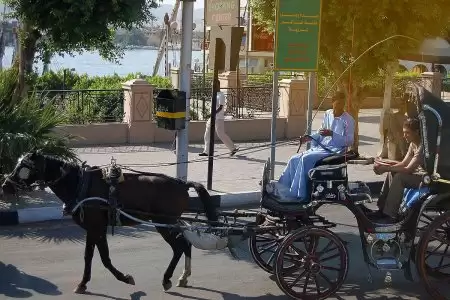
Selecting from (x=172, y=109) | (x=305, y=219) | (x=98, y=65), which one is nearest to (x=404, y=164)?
(x=305, y=219)

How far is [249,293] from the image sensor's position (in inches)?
272

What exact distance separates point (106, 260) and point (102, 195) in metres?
0.64

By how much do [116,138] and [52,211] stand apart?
20.8 feet

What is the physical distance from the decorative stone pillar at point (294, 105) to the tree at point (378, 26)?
4.29 metres

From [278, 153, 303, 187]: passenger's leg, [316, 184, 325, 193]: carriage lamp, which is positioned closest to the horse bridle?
[278, 153, 303, 187]: passenger's leg

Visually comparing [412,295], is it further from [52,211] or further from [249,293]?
[52,211]

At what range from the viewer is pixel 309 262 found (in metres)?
6.58

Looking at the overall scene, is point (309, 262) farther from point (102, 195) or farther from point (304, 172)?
point (102, 195)

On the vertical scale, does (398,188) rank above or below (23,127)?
below

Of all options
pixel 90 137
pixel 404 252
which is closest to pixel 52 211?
pixel 404 252

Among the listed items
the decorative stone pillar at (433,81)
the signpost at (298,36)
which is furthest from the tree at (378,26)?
the decorative stone pillar at (433,81)

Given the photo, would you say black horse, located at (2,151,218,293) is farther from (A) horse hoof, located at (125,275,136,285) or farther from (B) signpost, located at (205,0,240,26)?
(B) signpost, located at (205,0,240,26)

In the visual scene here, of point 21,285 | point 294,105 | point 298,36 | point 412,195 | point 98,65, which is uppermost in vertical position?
point 98,65

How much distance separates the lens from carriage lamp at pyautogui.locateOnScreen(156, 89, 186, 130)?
9.80 m
